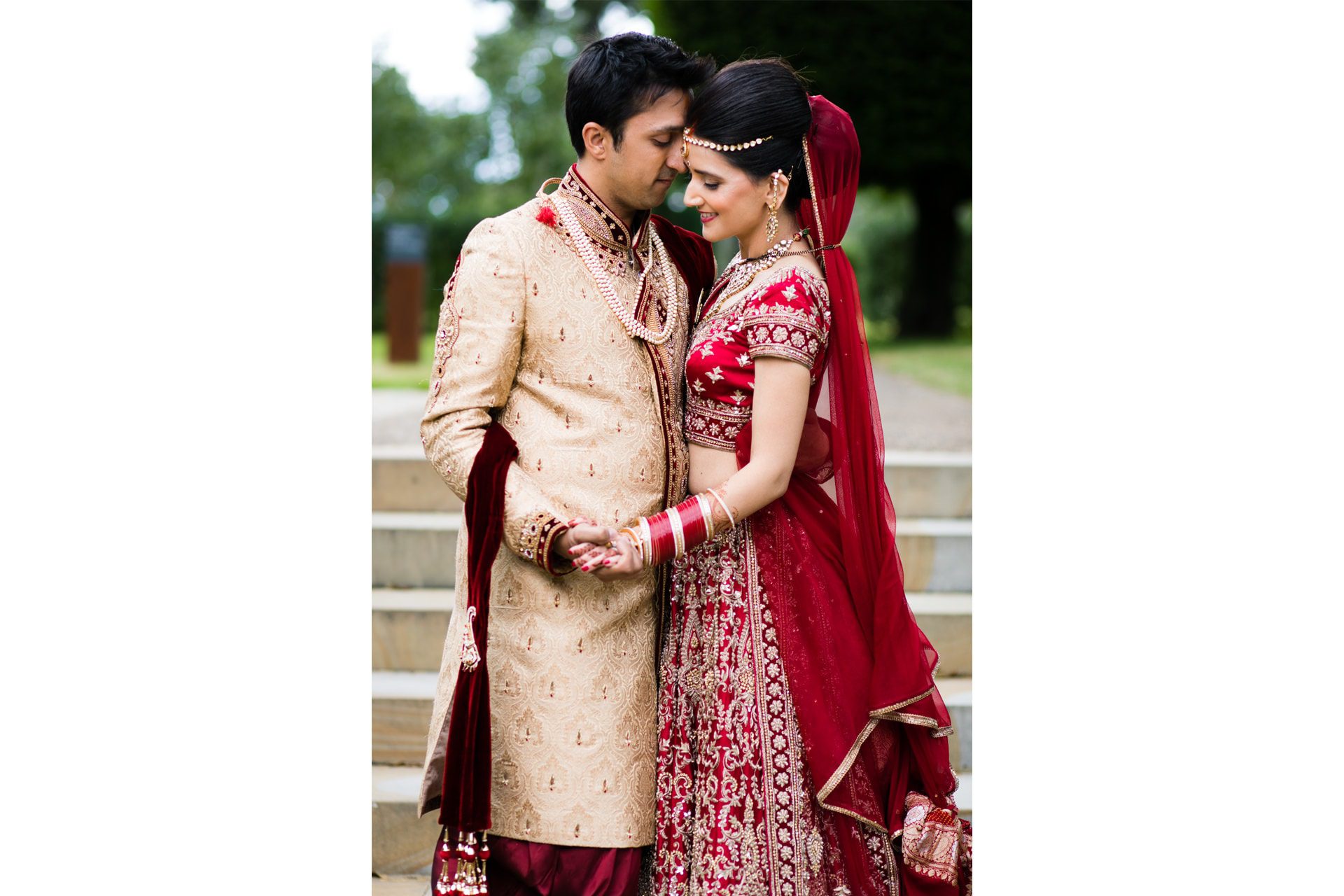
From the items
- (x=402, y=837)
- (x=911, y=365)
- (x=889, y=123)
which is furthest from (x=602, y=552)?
(x=889, y=123)

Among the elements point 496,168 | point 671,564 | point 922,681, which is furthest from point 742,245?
point 496,168

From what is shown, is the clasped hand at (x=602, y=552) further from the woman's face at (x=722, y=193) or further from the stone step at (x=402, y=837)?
the stone step at (x=402, y=837)

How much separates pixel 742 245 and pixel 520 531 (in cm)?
70

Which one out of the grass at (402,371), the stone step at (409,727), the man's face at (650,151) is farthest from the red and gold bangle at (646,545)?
the grass at (402,371)

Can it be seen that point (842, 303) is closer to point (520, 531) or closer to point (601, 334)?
point (601, 334)

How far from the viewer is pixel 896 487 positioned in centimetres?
451

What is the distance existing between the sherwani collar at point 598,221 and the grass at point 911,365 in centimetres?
436

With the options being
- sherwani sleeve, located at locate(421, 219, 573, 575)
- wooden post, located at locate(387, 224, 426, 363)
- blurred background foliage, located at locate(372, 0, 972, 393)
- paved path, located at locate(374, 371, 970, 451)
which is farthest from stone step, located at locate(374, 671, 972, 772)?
wooden post, located at locate(387, 224, 426, 363)

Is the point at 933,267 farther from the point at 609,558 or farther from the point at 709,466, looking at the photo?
the point at 609,558

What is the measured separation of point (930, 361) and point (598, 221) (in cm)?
632

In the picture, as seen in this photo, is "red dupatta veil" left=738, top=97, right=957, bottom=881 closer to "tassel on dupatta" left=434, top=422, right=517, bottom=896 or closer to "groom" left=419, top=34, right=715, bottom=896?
"groom" left=419, top=34, right=715, bottom=896

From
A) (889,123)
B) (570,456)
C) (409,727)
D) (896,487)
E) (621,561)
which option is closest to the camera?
(621,561)

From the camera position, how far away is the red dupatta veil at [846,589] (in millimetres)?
2209

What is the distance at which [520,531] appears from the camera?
2111 millimetres
